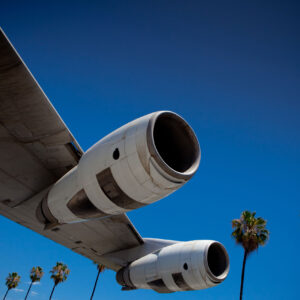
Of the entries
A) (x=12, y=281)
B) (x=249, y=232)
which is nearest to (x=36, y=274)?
(x=12, y=281)

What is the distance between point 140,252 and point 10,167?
5.58 metres

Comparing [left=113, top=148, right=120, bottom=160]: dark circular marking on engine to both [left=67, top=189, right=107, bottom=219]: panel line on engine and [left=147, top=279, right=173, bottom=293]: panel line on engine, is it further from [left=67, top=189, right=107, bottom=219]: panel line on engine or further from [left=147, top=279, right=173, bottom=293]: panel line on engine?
[left=147, top=279, right=173, bottom=293]: panel line on engine

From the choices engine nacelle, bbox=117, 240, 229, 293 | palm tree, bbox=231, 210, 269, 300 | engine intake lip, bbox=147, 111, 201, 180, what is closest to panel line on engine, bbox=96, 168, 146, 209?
engine intake lip, bbox=147, 111, 201, 180

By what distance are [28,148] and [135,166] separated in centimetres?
301

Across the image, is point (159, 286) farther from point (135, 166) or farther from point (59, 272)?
point (59, 272)

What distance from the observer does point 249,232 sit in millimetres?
21578

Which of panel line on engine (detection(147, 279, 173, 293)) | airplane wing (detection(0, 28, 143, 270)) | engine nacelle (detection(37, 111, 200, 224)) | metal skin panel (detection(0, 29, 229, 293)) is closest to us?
engine nacelle (detection(37, 111, 200, 224))

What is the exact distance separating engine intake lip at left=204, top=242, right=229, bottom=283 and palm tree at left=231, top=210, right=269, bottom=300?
1453 centimetres

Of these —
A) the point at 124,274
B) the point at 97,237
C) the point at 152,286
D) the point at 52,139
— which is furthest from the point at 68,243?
the point at 52,139

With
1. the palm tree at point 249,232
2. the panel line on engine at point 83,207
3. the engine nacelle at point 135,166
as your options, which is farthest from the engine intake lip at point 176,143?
the palm tree at point 249,232

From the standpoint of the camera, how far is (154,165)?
13.4 feet

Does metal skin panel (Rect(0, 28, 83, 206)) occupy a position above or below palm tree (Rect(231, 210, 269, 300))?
below

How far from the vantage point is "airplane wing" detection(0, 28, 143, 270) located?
457 cm

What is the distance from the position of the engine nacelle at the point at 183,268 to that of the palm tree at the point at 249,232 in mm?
14543
